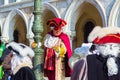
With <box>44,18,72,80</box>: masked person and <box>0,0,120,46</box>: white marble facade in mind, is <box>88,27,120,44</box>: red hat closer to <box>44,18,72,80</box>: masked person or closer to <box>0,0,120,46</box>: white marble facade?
<box>44,18,72,80</box>: masked person

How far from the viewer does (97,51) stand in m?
3.72

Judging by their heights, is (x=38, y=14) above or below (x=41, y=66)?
above

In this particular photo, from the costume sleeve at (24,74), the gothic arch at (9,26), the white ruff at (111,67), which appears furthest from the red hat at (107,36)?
the gothic arch at (9,26)

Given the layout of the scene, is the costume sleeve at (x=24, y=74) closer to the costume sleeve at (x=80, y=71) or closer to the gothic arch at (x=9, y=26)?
the costume sleeve at (x=80, y=71)

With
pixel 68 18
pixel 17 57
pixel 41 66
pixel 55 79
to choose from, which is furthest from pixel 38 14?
pixel 68 18

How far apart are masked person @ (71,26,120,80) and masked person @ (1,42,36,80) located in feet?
3.27

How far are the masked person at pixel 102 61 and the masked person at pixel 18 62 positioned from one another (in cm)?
100

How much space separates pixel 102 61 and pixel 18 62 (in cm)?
126

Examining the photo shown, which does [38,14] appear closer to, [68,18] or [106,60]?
[106,60]

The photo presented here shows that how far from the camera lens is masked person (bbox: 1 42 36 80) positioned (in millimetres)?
4426

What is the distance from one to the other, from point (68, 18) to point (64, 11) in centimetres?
44

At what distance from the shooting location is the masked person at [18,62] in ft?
14.5

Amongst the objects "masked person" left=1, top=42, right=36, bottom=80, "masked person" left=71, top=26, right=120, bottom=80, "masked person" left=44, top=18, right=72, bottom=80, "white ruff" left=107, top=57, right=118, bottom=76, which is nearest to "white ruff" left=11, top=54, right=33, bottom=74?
"masked person" left=1, top=42, right=36, bottom=80

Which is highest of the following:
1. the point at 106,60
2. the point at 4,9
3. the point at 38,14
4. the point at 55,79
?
the point at 4,9
